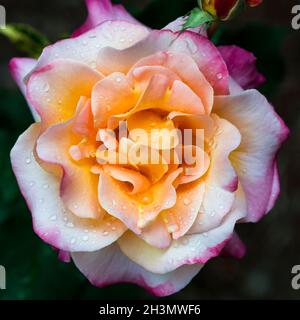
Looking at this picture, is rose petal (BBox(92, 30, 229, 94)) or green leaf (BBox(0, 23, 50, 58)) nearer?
rose petal (BBox(92, 30, 229, 94))

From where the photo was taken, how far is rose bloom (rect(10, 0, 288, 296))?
532mm

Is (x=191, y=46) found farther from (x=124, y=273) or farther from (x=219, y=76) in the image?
(x=124, y=273)

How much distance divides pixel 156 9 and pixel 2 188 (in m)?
0.33

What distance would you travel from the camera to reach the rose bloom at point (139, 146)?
532 millimetres

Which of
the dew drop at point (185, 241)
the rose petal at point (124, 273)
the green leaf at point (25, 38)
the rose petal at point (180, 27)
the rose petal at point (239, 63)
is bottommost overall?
the rose petal at point (124, 273)

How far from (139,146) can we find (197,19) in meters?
0.12

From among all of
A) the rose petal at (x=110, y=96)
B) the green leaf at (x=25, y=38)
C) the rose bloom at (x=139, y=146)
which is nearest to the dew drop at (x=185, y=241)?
the rose bloom at (x=139, y=146)

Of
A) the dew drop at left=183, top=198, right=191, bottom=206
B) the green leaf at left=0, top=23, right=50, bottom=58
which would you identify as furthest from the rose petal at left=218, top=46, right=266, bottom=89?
the green leaf at left=0, top=23, right=50, bottom=58

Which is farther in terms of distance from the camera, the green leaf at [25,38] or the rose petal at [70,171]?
the green leaf at [25,38]

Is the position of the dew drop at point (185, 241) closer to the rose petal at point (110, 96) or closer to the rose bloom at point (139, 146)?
the rose bloom at point (139, 146)

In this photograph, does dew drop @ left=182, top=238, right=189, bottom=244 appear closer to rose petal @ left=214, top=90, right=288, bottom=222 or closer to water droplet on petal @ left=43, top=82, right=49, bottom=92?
rose petal @ left=214, top=90, right=288, bottom=222

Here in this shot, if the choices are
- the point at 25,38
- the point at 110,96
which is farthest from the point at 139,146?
the point at 25,38
